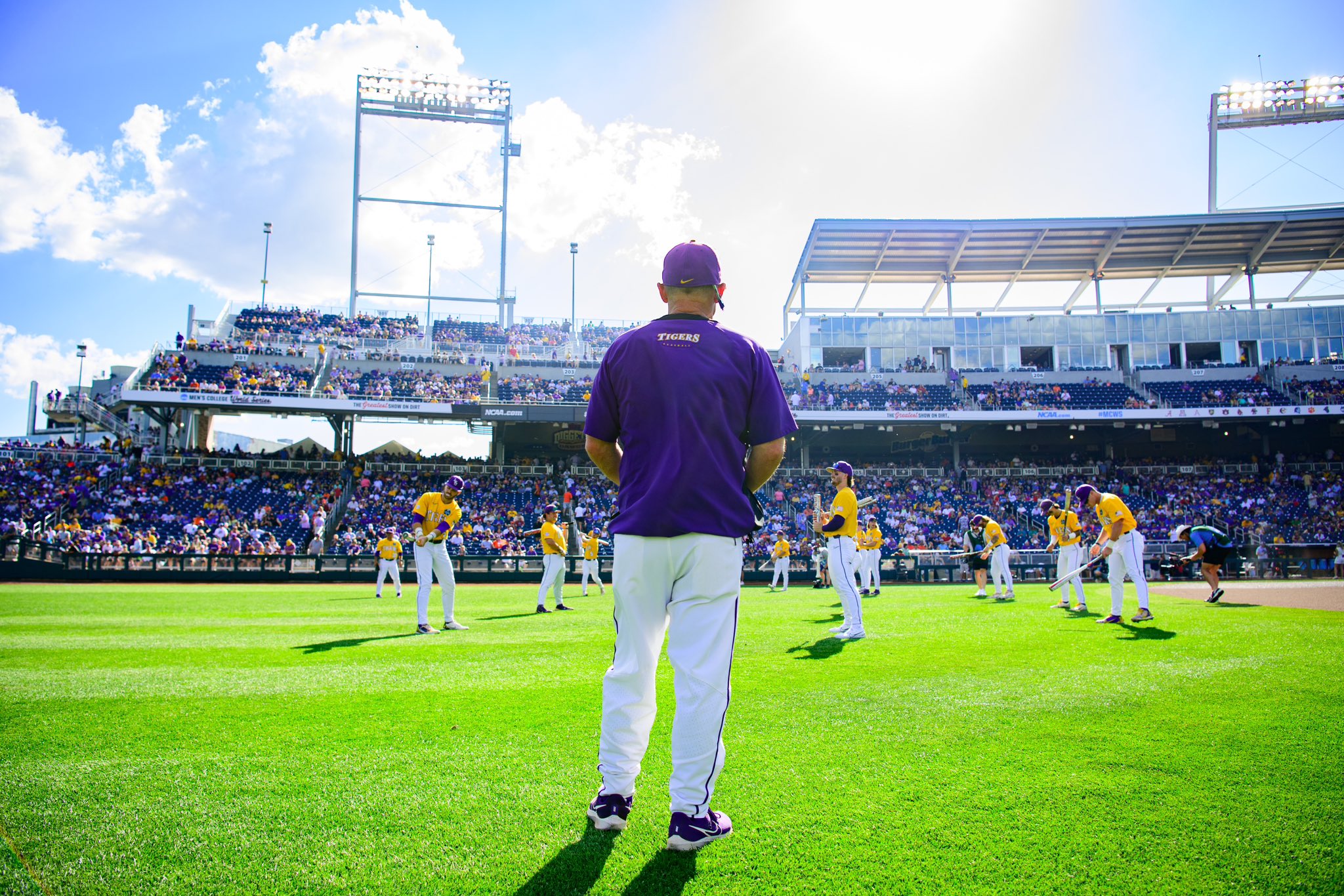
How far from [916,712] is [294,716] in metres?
4.21

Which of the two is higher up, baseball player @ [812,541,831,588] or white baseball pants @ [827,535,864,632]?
white baseball pants @ [827,535,864,632]

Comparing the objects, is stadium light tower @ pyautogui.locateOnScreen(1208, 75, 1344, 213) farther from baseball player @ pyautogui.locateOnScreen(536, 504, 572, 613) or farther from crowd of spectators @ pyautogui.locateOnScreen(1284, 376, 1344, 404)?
baseball player @ pyautogui.locateOnScreen(536, 504, 572, 613)

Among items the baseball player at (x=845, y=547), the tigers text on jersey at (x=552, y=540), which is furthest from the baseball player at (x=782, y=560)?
the baseball player at (x=845, y=547)

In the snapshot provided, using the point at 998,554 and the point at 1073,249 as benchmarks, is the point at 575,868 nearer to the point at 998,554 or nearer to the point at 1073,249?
the point at 998,554

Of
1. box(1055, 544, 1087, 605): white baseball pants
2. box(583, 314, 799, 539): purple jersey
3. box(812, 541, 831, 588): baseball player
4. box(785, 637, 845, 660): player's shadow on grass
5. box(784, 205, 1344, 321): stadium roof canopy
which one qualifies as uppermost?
box(784, 205, 1344, 321): stadium roof canopy

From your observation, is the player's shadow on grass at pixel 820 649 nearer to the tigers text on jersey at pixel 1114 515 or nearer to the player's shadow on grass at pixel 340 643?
the tigers text on jersey at pixel 1114 515

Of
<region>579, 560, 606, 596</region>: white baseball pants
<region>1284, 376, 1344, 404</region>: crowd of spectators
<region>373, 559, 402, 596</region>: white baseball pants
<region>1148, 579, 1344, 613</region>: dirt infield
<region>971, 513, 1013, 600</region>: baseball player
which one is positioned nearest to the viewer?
<region>1148, 579, 1344, 613</region>: dirt infield

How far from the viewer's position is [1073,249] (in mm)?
40906

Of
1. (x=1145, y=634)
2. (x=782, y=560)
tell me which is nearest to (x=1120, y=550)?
(x=1145, y=634)

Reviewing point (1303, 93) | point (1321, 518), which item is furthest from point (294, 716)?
point (1303, 93)

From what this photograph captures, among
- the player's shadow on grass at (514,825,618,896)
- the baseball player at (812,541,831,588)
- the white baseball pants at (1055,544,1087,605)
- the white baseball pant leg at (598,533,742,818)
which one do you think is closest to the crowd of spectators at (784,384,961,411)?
the baseball player at (812,541,831,588)

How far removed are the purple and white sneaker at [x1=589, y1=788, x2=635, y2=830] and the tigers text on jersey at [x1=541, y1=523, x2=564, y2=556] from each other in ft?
39.9

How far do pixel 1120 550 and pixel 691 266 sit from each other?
981 centimetres

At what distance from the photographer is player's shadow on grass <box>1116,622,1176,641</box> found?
853cm
